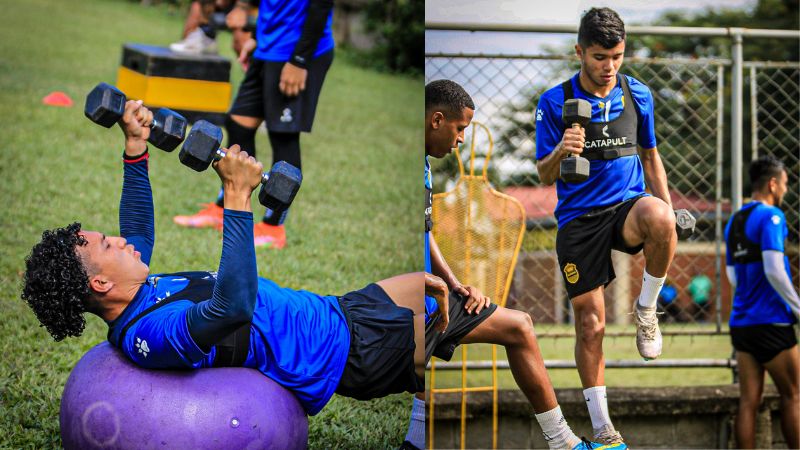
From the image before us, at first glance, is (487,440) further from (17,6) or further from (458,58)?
(17,6)

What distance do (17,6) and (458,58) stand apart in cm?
1433

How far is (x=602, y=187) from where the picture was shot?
3.16 metres

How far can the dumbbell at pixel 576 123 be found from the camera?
120 inches

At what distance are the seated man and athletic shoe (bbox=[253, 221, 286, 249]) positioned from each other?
6.98ft

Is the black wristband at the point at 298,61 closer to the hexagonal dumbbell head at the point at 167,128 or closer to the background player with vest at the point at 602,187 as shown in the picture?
the hexagonal dumbbell head at the point at 167,128

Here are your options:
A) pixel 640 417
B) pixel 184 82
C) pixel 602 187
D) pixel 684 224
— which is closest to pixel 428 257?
pixel 602 187

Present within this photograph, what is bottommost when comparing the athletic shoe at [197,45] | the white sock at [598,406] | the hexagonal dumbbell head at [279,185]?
the white sock at [598,406]

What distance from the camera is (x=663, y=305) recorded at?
369cm

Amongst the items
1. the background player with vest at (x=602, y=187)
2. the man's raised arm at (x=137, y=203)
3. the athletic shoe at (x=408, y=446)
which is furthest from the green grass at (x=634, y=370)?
the man's raised arm at (x=137, y=203)

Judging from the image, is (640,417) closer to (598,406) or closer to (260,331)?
(598,406)

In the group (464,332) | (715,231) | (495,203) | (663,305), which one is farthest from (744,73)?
(464,332)

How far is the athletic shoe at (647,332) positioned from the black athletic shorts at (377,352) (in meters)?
0.79

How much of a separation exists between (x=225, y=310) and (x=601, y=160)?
1.32 meters

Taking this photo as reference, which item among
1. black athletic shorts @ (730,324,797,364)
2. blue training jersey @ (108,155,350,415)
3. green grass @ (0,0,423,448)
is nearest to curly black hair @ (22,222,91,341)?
blue training jersey @ (108,155,350,415)
